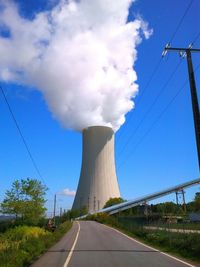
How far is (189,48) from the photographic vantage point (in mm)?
16922

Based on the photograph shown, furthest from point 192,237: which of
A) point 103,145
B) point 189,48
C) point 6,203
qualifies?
point 103,145

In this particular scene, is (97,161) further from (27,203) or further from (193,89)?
(193,89)

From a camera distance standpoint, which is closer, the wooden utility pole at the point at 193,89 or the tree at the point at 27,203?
the wooden utility pole at the point at 193,89

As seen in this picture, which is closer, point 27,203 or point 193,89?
point 193,89

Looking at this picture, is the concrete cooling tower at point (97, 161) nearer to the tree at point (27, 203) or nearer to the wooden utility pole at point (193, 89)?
the tree at point (27, 203)

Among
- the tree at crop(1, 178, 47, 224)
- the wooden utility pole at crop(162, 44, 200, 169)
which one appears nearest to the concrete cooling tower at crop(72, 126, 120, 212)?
the tree at crop(1, 178, 47, 224)

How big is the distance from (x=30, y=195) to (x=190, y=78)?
4021cm

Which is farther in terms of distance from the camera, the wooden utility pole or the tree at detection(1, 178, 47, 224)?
the tree at detection(1, 178, 47, 224)

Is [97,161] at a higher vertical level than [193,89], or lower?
higher

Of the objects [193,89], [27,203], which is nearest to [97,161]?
[27,203]

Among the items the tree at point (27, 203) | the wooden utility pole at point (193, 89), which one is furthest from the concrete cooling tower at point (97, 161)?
the wooden utility pole at point (193, 89)

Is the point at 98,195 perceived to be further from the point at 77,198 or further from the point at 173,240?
the point at 173,240

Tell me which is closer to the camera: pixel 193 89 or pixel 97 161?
pixel 193 89

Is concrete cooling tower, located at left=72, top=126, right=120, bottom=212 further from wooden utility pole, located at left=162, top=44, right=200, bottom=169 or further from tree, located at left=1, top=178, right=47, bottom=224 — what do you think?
wooden utility pole, located at left=162, top=44, right=200, bottom=169
